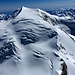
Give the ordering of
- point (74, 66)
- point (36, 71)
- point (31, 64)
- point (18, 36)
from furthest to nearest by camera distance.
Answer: point (18, 36), point (74, 66), point (31, 64), point (36, 71)

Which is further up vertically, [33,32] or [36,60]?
[33,32]

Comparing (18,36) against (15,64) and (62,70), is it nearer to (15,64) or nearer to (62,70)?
(15,64)

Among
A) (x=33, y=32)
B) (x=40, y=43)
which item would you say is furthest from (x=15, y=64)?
(x=33, y=32)

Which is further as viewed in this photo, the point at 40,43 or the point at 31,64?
the point at 40,43

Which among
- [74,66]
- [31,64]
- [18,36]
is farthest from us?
[18,36]

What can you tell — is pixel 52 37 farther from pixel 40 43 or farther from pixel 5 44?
pixel 5 44

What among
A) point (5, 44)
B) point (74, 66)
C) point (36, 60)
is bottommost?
point (74, 66)
